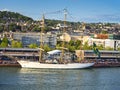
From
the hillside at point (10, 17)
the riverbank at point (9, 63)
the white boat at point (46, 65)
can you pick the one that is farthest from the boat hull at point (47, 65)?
the hillside at point (10, 17)

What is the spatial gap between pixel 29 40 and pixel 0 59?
22.4 meters

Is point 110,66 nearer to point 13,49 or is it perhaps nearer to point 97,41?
point 13,49

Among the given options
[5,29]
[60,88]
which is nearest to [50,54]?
[60,88]

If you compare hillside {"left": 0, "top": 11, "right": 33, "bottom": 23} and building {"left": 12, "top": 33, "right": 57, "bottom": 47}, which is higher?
hillside {"left": 0, "top": 11, "right": 33, "bottom": 23}

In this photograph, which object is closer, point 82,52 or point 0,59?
point 0,59

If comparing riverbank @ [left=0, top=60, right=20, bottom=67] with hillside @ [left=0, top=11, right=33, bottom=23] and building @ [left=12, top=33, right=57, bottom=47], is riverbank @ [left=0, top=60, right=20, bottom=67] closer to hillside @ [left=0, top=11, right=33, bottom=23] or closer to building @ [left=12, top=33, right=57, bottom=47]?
building @ [left=12, top=33, right=57, bottom=47]

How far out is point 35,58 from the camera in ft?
141

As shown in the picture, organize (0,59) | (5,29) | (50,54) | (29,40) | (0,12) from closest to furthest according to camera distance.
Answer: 1. (0,59)
2. (50,54)
3. (29,40)
4. (5,29)
5. (0,12)

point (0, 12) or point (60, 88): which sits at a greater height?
point (0, 12)

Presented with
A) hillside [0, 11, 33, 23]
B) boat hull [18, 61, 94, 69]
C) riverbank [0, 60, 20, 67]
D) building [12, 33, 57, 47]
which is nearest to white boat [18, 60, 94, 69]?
boat hull [18, 61, 94, 69]

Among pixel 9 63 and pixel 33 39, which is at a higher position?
pixel 33 39

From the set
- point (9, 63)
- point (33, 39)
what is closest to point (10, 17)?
point (33, 39)

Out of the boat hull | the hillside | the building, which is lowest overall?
the boat hull

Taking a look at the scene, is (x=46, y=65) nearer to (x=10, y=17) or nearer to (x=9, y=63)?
(x=9, y=63)
